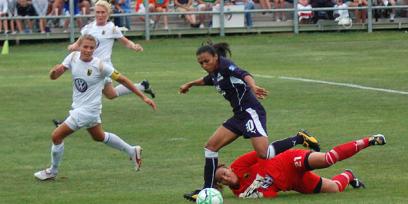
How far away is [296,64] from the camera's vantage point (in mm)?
29609

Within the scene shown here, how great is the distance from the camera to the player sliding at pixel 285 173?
11844 millimetres

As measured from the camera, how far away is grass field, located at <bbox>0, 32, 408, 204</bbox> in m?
12.9

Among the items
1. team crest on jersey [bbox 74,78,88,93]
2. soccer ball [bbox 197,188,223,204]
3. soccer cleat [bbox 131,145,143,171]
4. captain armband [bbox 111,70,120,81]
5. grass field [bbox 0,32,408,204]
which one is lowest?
grass field [bbox 0,32,408,204]

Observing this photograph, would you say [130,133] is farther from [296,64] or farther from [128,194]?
[296,64]

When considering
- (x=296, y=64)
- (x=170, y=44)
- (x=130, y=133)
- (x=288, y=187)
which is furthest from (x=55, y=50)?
(x=288, y=187)

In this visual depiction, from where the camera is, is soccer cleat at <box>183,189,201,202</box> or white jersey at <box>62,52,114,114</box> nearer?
soccer cleat at <box>183,189,201,202</box>

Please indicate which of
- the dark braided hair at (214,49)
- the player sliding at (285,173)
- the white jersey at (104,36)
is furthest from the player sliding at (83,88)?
the white jersey at (104,36)

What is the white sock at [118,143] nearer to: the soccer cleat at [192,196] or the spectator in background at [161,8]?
the soccer cleat at [192,196]

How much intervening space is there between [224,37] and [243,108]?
25.5 m

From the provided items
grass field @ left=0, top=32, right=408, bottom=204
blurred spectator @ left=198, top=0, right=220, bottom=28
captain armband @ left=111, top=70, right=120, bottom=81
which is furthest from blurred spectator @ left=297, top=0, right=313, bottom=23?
captain armband @ left=111, top=70, right=120, bottom=81

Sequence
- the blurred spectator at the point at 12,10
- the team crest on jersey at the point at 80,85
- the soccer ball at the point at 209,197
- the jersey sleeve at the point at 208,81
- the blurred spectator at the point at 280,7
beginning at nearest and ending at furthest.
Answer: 1. the soccer ball at the point at 209,197
2. the jersey sleeve at the point at 208,81
3. the team crest on jersey at the point at 80,85
4. the blurred spectator at the point at 12,10
5. the blurred spectator at the point at 280,7

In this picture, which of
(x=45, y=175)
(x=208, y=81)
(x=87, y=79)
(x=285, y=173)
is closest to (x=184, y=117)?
(x=45, y=175)

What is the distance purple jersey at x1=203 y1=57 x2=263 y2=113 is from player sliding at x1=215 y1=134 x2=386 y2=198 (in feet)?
2.24

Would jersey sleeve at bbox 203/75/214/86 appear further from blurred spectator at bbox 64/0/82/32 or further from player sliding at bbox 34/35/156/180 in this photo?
blurred spectator at bbox 64/0/82/32
